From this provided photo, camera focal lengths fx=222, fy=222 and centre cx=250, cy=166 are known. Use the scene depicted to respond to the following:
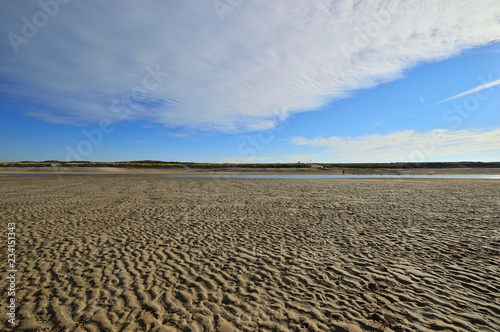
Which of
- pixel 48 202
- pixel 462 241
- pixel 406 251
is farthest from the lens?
pixel 48 202

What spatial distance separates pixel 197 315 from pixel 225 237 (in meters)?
4.77

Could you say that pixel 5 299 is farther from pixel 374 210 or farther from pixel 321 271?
pixel 374 210

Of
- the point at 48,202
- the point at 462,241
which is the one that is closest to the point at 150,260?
the point at 462,241

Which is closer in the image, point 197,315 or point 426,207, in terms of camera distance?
point 197,315

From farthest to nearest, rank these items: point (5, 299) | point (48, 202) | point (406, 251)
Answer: point (48, 202) → point (406, 251) → point (5, 299)

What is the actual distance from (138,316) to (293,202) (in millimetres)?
14149

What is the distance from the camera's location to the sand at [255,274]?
180 inches

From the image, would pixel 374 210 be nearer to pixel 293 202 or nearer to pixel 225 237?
pixel 293 202

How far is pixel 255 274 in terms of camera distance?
639cm

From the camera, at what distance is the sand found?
4.56 metres

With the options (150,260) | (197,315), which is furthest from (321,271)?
(150,260)

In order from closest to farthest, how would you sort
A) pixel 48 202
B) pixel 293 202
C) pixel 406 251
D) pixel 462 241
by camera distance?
pixel 406 251 < pixel 462 241 < pixel 48 202 < pixel 293 202

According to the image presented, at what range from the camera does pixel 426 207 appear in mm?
15438

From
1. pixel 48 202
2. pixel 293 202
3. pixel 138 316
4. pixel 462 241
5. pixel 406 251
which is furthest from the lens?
pixel 293 202
